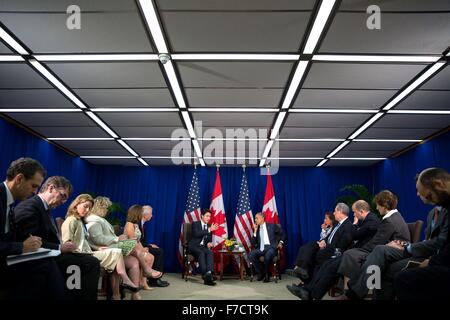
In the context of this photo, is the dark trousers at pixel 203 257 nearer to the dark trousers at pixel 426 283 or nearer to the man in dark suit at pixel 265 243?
the man in dark suit at pixel 265 243

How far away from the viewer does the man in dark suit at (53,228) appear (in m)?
2.37

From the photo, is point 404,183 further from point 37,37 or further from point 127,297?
point 37,37

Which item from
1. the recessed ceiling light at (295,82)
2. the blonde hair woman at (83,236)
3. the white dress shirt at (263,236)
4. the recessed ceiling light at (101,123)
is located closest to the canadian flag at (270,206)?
the white dress shirt at (263,236)

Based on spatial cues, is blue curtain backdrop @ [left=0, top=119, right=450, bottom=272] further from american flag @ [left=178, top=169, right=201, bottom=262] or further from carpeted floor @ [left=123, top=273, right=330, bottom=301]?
carpeted floor @ [left=123, top=273, right=330, bottom=301]

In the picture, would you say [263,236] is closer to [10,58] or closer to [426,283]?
[426,283]

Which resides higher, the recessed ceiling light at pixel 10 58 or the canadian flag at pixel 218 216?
the recessed ceiling light at pixel 10 58

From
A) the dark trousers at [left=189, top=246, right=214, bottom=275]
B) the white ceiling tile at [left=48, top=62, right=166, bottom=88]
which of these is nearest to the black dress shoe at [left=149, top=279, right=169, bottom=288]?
the dark trousers at [left=189, top=246, right=214, bottom=275]

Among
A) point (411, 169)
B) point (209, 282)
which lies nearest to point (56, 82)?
point (209, 282)

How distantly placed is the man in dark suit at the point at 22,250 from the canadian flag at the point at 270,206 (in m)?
6.29

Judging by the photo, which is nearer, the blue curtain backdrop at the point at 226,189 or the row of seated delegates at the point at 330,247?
the row of seated delegates at the point at 330,247

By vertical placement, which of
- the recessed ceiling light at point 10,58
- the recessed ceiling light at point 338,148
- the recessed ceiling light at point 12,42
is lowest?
the recessed ceiling light at point 338,148

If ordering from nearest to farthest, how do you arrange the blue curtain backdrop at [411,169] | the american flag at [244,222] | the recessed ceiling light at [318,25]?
the recessed ceiling light at [318,25]
the blue curtain backdrop at [411,169]
the american flag at [244,222]

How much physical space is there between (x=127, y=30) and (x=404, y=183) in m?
6.58
